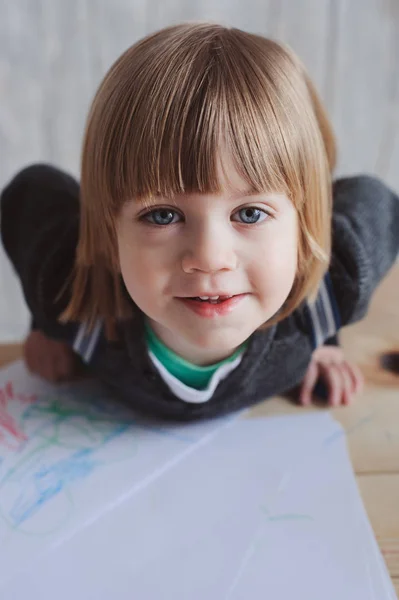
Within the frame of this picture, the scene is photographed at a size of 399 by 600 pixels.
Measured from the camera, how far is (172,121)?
379mm

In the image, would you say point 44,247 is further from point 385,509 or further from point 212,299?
point 385,509

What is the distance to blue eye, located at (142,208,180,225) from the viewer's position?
16.0 inches

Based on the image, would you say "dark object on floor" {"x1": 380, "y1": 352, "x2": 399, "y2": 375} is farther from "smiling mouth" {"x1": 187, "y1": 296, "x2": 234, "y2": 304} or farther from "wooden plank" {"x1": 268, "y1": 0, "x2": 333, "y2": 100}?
"wooden plank" {"x1": 268, "y1": 0, "x2": 333, "y2": 100}

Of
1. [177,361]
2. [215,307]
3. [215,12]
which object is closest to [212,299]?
[215,307]

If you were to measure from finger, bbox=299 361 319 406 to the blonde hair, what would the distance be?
0.13m

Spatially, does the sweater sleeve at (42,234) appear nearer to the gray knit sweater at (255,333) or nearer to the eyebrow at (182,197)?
the gray knit sweater at (255,333)

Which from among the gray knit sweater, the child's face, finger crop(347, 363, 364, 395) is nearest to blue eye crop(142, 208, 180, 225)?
the child's face

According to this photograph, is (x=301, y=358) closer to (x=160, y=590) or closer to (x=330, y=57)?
(x=160, y=590)

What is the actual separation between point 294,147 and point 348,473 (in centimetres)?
23

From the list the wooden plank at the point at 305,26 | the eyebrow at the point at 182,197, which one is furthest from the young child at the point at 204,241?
the wooden plank at the point at 305,26

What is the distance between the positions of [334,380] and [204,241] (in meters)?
0.21

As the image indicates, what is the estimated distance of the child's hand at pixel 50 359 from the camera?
22.3 inches

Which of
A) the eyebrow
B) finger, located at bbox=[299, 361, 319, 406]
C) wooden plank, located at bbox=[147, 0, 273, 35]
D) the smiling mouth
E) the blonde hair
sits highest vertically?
wooden plank, located at bbox=[147, 0, 273, 35]

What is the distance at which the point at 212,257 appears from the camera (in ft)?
A: 1.28
